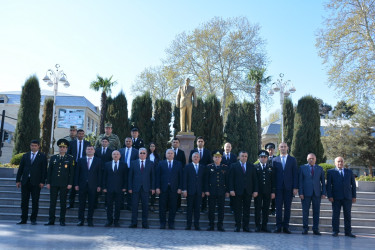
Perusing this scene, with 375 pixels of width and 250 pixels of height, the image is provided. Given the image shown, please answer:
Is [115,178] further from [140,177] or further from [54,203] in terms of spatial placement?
[54,203]

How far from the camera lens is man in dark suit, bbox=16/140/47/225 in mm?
7473

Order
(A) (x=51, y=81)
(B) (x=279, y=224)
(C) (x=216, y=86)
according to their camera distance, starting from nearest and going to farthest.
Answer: (B) (x=279, y=224) → (A) (x=51, y=81) → (C) (x=216, y=86)

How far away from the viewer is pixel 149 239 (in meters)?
5.95

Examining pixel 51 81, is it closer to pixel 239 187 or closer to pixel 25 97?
pixel 25 97

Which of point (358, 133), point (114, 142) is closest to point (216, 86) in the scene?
point (358, 133)

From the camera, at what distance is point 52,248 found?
496 cm

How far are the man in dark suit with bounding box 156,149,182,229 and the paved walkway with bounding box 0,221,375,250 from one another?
0.59 m

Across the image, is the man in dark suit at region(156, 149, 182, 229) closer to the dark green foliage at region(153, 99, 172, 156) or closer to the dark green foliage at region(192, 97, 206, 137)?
the dark green foliage at region(153, 99, 172, 156)

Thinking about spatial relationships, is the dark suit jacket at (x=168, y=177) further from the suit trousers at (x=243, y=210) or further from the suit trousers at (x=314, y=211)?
the suit trousers at (x=314, y=211)

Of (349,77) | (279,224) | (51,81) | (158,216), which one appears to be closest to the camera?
(279,224)

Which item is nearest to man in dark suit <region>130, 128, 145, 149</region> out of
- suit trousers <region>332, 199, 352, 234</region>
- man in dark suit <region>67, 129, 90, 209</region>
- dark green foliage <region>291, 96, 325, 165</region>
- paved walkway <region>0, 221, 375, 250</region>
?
man in dark suit <region>67, 129, 90, 209</region>

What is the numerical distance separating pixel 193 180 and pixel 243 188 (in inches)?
46.1

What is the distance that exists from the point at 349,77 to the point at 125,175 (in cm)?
1437

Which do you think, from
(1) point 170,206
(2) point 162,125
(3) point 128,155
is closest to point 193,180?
(1) point 170,206
